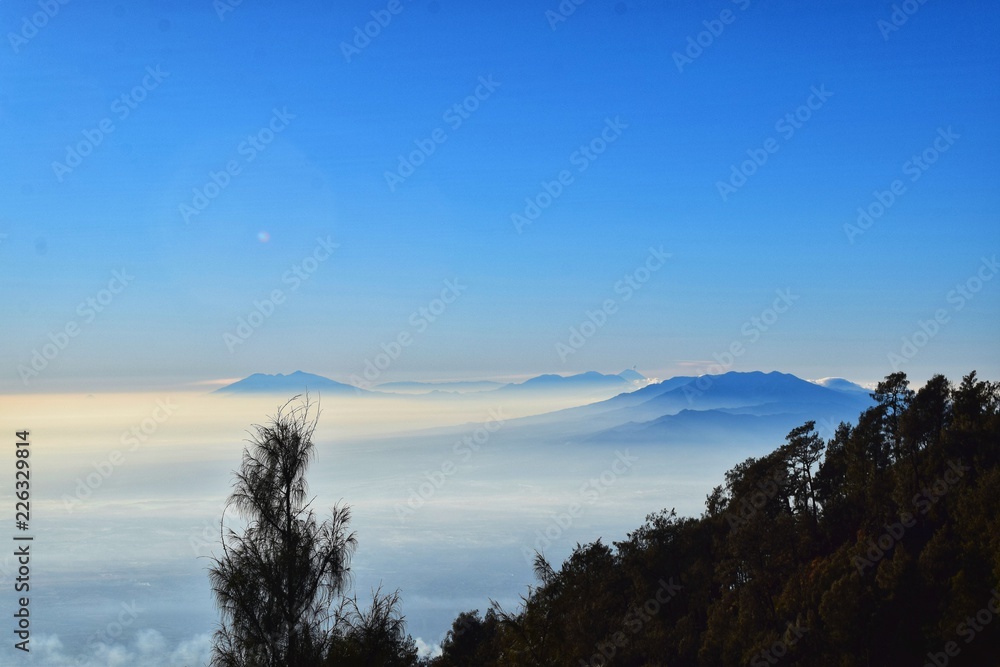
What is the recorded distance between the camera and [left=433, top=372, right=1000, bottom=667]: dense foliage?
30562mm

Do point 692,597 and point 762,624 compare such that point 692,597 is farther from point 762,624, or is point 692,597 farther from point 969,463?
point 969,463

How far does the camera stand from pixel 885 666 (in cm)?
3038

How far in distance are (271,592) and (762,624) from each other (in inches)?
1038

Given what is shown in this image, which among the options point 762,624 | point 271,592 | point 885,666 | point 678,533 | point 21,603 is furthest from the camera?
point 678,533

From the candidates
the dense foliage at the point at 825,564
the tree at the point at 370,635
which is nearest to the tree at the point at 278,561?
the tree at the point at 370,635

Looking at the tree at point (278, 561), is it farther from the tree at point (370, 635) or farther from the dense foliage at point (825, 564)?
the dense foliage at point (825, 564)

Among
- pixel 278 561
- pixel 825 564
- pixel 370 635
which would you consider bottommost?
pixel 825 564

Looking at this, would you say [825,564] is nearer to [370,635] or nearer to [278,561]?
[370,635]

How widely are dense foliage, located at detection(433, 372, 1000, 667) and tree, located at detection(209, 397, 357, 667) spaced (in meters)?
6.03

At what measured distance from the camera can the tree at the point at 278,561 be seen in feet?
44.7

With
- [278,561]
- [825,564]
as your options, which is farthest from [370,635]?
[825,564]

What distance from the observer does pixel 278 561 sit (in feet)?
45.4

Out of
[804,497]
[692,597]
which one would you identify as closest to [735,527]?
[692,597]

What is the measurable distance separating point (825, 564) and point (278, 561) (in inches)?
1137
